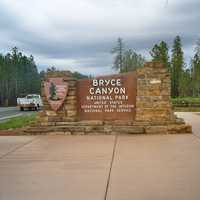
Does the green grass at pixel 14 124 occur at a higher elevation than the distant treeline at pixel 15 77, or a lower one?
lower

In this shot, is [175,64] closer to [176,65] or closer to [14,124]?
[176,65]

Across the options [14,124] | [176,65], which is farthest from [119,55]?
[14,124]

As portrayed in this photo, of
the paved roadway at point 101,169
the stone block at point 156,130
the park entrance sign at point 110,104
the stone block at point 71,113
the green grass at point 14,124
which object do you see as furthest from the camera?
the green grass at point 14,124

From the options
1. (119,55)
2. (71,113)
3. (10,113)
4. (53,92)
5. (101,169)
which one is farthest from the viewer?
(119,55)

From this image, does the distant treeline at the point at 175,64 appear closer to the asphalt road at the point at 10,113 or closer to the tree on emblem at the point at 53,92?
the asphalt road at the point at 10,113

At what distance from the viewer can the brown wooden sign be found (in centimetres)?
1422

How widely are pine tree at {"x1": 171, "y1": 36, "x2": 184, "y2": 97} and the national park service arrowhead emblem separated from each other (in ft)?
172

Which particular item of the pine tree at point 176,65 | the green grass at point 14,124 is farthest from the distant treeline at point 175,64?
the green grass at point 14,124

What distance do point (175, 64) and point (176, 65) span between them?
0.44 metres

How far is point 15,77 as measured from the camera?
7619cm

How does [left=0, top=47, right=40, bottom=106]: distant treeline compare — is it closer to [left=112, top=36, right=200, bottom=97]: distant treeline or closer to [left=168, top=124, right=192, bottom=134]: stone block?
[left=112, top=36, right=200, bottom=97]: distant treeline

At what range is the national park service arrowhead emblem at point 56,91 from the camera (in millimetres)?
14193

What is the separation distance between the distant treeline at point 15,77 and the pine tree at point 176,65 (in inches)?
1154

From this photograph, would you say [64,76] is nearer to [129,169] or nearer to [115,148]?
[115,148]
